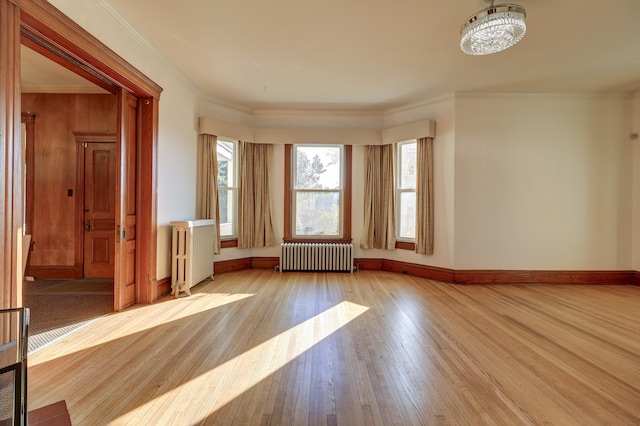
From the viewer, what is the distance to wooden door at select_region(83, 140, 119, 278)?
15.4 feet

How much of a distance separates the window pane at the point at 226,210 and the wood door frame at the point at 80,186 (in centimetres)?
189

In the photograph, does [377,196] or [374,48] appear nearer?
[374,48]

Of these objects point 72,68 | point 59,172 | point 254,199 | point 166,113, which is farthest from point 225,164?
point 72,68

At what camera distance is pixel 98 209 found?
4703mm

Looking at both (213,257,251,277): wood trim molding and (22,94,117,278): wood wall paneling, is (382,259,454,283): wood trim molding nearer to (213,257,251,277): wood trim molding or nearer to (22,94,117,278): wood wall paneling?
(213,257,251,277): wood trim molding

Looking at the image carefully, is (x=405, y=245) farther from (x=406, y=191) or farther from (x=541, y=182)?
(x=541, y=182)

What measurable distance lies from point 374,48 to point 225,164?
3.23 meters

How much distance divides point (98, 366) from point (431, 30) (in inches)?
164

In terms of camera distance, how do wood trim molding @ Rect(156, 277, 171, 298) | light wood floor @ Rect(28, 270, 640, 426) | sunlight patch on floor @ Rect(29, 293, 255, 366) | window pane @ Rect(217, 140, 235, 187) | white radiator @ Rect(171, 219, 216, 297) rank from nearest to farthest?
light wood floor @ Rect(28, 270, 640, 426), sunlight patch on floor @ Rect(29, 293, 255, 366), wood trim molding @ Rect(156, 277, 171, 298), white radiator @ Rect(171, 219, 216, 297), window pane @ Rect(217, 140, 235, 187)

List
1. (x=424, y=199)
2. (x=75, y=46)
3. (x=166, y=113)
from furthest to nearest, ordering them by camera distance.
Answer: (x=424, y=199) < (x=166, y=113) < (x=75, y=46)

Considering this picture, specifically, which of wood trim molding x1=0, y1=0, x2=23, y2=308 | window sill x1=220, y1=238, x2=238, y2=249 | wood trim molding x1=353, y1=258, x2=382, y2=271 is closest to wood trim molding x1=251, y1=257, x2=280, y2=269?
window sill x1=220, y1=238, x2=238, y2=249

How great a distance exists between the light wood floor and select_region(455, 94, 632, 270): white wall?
50.6 inches

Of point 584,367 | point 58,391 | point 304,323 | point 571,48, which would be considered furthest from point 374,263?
point 58,391

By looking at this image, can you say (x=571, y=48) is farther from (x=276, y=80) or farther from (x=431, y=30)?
(x=276, y=80)
